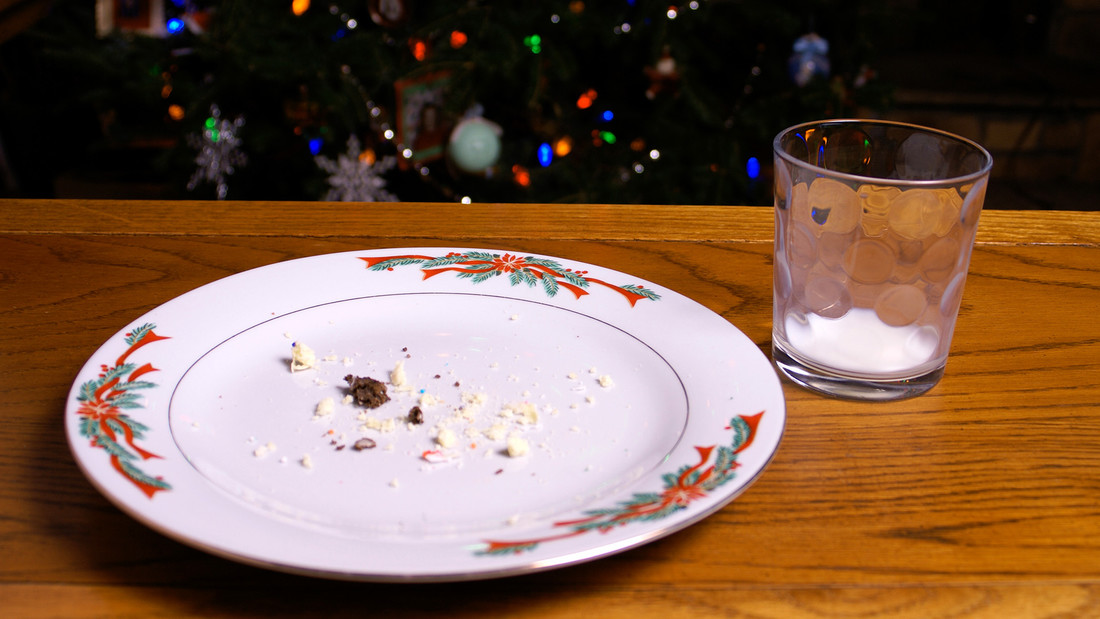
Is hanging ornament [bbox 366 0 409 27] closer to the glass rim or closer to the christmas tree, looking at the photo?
the christmas tree

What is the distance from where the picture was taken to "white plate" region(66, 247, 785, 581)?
14.2 inches

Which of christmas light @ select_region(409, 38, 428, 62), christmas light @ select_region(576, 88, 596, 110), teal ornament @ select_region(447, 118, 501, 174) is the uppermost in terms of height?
christmas light @ select_region(409, 38, 428, 62)

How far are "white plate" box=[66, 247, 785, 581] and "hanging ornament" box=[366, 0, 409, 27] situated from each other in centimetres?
99

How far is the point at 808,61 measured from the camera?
1599mm

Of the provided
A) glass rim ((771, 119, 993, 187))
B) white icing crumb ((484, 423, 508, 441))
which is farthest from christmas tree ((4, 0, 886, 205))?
white icing crumb ((484, 423, 508, 441))

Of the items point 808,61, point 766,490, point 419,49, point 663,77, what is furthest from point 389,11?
point 766,490

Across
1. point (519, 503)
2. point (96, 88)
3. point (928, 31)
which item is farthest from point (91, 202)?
point (928, 31)

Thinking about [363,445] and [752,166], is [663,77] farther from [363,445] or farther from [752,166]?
[363,445]

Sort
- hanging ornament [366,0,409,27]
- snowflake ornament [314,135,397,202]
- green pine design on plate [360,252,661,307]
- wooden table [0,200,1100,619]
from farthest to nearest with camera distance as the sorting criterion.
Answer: snowflake ornament [314,135,397,202] < hanging ornament [366,0,409,27] < green pine design on plate [360,252,661,307] < wooden table [0,200,1100,619]

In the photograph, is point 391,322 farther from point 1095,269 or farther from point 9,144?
point 9,144

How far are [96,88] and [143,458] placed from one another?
1630mm

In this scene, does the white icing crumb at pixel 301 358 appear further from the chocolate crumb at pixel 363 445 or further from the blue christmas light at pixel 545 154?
the blue christmas light at pixel 545 154

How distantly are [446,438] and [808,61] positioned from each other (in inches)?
54.5

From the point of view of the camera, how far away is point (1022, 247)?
75 cm
